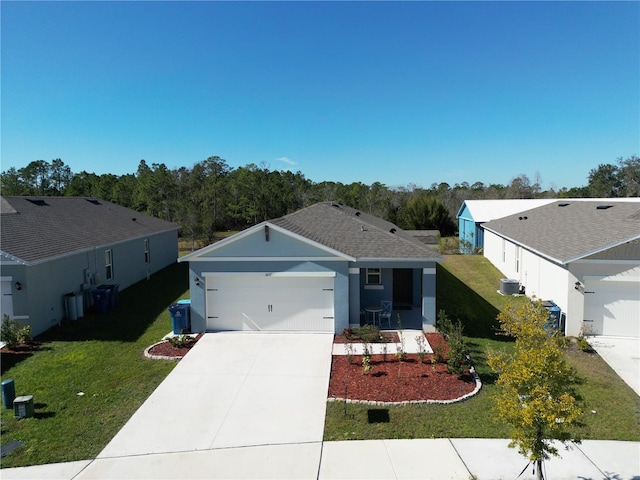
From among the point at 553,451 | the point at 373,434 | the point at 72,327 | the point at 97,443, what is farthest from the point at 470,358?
the point at 72,327

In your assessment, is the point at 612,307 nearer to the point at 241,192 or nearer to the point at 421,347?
the point at 421,347

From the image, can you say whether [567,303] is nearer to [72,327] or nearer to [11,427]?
[11,427]

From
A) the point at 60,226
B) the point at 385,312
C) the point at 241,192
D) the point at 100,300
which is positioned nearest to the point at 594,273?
the point at 385,312

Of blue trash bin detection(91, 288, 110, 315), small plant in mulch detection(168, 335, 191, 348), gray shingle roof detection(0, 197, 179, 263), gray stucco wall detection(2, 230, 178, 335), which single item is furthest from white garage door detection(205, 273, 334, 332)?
gray shingle roof detection(0, 197, 179, 263)

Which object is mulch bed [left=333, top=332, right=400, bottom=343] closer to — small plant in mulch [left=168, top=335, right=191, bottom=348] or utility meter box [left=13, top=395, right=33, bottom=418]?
small plant in mulch [left=168, top=335, right=191, bottom=348]

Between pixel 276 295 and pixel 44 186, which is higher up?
pixel 44 186

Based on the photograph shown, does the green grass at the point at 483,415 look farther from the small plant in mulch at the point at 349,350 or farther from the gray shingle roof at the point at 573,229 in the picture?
the gray shingle roof at the point at 573,229
